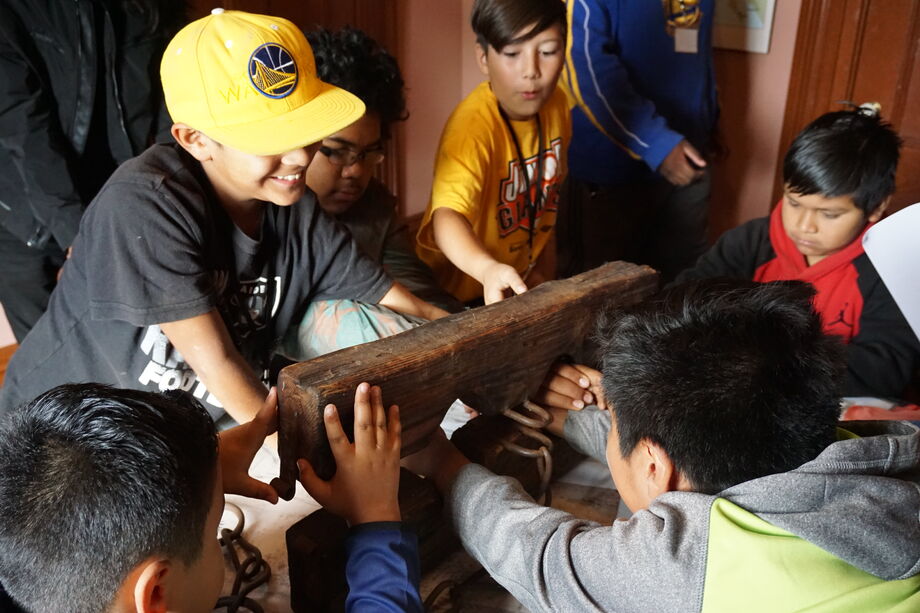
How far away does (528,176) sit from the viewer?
1691 mm

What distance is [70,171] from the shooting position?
5.55 ft

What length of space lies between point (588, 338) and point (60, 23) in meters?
1.36

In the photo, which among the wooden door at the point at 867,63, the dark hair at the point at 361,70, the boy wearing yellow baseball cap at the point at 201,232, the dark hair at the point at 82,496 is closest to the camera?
the dark hair at the point at 82,496

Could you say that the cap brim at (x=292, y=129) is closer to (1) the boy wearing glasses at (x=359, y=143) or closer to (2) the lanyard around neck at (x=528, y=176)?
(1) the boy wearing glasses at (x=359, y=143)

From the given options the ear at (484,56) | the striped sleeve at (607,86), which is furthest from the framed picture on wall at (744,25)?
the ear at (484,56)

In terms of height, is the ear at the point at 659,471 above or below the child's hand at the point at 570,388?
above

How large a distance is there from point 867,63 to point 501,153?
1838 mm

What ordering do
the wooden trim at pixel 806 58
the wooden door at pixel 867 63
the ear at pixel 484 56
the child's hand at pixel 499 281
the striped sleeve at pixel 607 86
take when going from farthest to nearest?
1. the wooden trim at pixel 806 58
2. the wooden door at pixel 867 63
3. the striped sleeve at pixel 607 86
4. the ear at pixel 484 56
5. the child's hand at pixel 499 281

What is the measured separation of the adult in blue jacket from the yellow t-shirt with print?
0.39 metres

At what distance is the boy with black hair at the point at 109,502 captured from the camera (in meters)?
0.63

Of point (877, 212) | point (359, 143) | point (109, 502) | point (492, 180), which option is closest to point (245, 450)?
point (109, 502)

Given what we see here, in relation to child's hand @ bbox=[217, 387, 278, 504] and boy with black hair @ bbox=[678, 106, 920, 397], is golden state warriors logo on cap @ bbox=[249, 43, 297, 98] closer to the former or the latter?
child's hand @ bbox=[217, 387, 278, 504]

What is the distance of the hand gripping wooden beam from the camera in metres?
0.82

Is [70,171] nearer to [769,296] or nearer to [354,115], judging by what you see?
A: [354,115]
